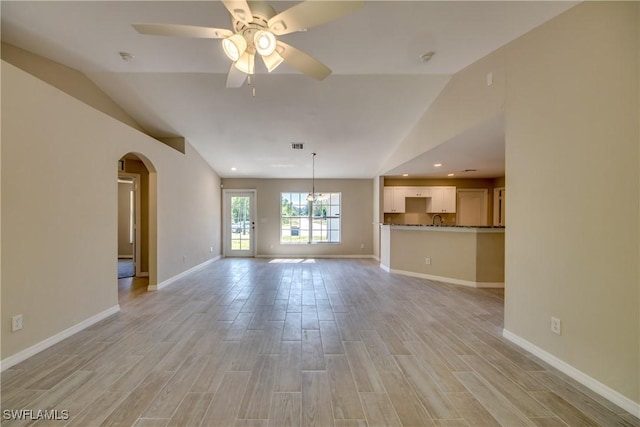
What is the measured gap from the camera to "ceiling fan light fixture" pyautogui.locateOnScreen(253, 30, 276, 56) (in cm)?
172

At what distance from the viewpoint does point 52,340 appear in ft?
8.51

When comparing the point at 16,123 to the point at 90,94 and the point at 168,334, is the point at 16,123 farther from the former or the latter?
the point at 168,334

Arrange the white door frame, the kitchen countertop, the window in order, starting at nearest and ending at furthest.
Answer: the kitchen countertop, the white door frame, the window

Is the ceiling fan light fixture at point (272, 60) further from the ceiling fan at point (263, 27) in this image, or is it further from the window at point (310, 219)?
the window at point (310, 219)

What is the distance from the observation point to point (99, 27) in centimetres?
261

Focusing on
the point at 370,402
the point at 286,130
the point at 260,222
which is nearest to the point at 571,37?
the point at 370,402

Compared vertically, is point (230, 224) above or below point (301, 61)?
below

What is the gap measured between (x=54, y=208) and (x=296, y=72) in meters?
3.10

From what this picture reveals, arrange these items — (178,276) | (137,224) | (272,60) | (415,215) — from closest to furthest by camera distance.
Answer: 1. (272,60)
2. (178,276)
3. (137,224)
4. (415,215)

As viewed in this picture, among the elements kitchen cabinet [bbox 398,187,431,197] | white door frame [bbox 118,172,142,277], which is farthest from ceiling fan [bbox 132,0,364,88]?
kitchen cabinet [bbox 398,187,431,197]

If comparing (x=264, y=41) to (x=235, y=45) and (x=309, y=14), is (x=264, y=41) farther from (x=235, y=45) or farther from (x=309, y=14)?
(x=309, y=14)

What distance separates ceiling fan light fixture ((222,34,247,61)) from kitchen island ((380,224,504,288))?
471 centimetres

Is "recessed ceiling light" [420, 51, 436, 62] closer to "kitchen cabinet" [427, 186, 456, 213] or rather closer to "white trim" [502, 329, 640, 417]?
"white trim" [502, 329, 640, 417]

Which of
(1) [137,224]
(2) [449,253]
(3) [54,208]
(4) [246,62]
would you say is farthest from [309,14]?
(1) [137,224]
